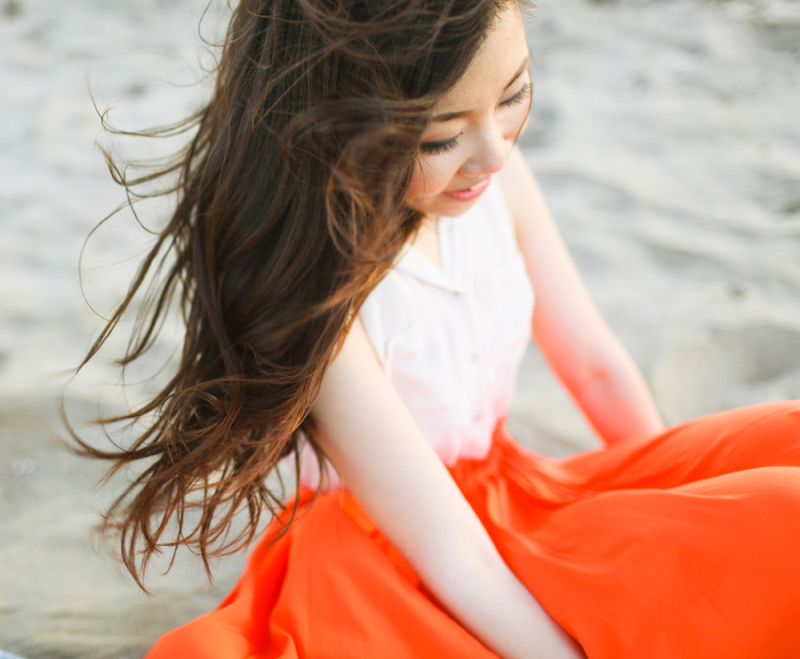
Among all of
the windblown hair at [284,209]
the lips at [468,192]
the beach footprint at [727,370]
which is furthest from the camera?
the beach footprint at [727,370]

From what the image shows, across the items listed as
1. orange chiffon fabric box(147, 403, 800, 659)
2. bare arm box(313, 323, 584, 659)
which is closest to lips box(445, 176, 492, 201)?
bare arm box(313, 323, 584, 659)

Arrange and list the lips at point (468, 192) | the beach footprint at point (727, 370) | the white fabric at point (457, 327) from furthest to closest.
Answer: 1. the beach footprint at point (727, 370)
2. the white fabric at point (457, 327)
3. the lips at point (468, 192)

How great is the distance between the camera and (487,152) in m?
0.89

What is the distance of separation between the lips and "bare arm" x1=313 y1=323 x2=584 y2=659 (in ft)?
0.74

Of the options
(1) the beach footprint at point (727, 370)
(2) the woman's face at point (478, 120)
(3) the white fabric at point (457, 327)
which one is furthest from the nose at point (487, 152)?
(1) the beach footprint at point (727, 370)

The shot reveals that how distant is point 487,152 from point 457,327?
0.33 meters

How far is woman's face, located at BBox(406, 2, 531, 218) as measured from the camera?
2.72 ft

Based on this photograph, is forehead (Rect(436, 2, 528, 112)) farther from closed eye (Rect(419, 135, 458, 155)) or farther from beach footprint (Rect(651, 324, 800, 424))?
beach footprint (Rect(651, 324, 800, 424))

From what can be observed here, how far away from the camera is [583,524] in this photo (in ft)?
3.34

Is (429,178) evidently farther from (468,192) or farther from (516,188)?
(516,188)

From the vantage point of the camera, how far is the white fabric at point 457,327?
1.10 metres

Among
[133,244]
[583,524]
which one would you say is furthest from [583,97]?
[583,524]

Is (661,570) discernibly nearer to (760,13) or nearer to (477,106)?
(477,106)

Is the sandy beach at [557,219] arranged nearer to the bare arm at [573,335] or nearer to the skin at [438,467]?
the bare arm at [573,335]
